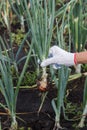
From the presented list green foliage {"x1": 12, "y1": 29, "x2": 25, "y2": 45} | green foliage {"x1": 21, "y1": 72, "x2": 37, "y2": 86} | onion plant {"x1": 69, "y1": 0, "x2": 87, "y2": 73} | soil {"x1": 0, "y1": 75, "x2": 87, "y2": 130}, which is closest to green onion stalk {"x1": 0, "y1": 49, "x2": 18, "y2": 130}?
soil {"x1": 0, "y1": 75, "x2": 87, "y2": 130}

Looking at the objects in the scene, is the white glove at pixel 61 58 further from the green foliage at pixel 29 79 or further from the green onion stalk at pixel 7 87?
the green foliage at pixel 29 79

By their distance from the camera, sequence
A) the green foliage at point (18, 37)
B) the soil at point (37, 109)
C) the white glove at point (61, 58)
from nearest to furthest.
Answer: the white glove at point (61, 58), the soil at point (37, 109), the green foliage at point (18, 37)

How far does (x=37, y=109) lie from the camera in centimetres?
197

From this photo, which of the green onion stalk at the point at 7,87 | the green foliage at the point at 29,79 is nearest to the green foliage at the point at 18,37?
the green foliage at the point at 29,79

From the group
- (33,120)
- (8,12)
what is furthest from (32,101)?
(8,12)

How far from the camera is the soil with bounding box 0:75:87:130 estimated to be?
6.05 feet

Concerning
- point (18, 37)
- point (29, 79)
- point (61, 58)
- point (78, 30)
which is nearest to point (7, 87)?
point (61, 58)

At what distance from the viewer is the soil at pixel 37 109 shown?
72.6 inches

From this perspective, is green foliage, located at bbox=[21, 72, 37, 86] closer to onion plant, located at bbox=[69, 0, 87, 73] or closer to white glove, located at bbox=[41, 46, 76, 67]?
onion plant, located at bbox=[69, 0, 87, 73]

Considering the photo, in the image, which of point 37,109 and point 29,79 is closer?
point 37,109

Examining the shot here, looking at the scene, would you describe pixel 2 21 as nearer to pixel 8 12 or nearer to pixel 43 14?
pixel 8 12

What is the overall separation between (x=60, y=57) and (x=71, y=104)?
0.43 m

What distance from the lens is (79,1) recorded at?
84.6 inches

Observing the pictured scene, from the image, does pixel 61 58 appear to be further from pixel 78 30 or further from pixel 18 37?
pixel 18 37
